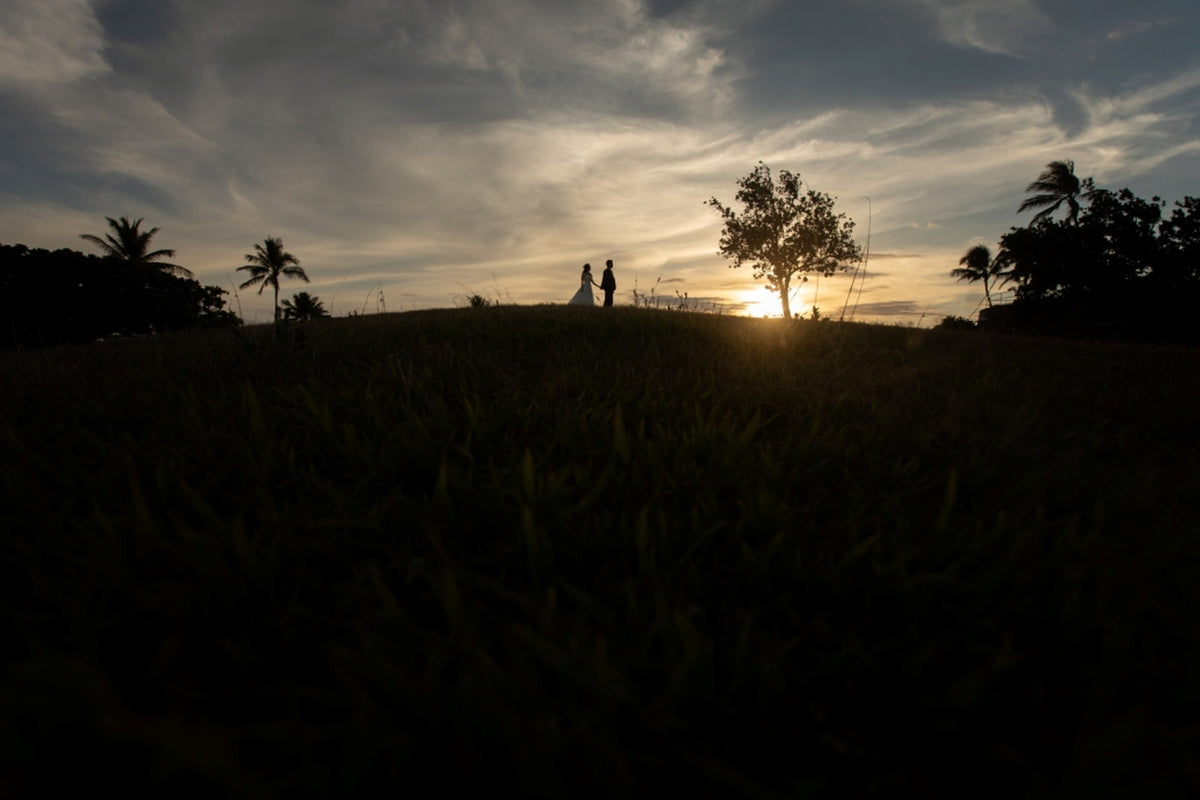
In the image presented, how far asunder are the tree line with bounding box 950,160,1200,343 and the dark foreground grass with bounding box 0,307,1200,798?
29907 mm

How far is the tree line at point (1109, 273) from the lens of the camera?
83.8 ft

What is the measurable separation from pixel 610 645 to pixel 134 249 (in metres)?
55.8

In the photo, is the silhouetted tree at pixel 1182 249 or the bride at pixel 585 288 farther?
the silhouetted tree at pixel 1182 249

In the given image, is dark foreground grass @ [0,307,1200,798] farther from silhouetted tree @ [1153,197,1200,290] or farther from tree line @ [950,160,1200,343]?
silhouetted tree @ [1153,197,1200,290]

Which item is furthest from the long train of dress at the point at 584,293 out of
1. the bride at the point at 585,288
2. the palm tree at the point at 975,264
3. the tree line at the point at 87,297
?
the palm tree at the point at 975,264

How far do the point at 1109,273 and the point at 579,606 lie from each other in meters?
38.4

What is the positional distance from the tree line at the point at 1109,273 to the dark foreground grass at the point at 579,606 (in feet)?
98.1

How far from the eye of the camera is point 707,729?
93 centimetres

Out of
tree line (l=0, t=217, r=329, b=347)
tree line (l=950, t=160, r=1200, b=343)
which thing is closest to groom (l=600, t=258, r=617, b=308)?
tree line (l=0, t=217, r=329, b=347)

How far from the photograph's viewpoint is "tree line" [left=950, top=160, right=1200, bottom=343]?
25531mm

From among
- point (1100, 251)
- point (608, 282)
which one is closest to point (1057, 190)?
point (1100, 251)

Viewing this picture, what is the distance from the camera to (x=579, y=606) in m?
1.21

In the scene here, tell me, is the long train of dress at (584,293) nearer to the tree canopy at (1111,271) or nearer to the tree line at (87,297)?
the tree line at (87,297)

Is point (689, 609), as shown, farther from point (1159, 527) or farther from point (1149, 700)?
point (1159, 527)
